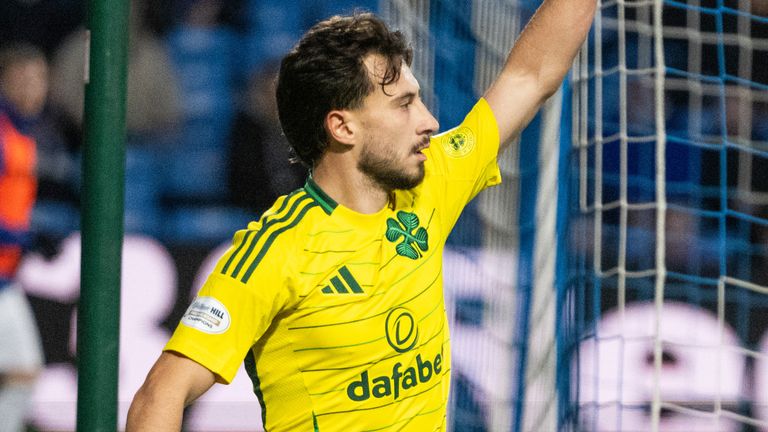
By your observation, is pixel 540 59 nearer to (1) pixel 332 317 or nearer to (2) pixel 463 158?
(2) pixel 463 158

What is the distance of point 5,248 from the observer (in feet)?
16.9

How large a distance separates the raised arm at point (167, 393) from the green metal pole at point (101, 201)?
124 mm

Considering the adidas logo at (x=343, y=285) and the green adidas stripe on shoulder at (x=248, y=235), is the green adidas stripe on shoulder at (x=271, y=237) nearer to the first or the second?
the green adidas stripe on shoulder at (x=248, y=235)

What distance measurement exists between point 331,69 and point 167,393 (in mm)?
790

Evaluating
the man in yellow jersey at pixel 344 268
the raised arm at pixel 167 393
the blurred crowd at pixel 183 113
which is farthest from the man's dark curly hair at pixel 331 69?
the blurred crowd at pixel 183 113

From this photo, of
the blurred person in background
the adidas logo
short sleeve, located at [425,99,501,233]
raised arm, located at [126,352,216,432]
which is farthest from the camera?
the blurred person in background

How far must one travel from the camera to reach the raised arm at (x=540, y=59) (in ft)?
9.10

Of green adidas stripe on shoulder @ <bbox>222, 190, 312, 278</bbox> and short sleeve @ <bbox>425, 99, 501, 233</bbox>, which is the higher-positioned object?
short sleeve @ <bbox>425, 99, 501, 233</bbox>

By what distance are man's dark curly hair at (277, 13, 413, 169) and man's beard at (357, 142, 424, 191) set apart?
11cm

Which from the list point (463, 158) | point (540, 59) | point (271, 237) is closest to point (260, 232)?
point (271, 237)

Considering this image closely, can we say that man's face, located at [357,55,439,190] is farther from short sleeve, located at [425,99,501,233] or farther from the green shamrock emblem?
short sleeve, located at [425,99,501,233]

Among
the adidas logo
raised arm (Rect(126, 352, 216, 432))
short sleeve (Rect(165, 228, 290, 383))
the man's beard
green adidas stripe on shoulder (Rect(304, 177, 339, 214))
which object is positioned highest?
the man's beard

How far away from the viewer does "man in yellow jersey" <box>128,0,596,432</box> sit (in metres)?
2.27

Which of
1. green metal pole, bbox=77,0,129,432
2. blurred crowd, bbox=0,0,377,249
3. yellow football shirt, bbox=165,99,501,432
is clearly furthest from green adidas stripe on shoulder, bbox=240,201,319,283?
blurred crowd, bbox=0,0,377,249
